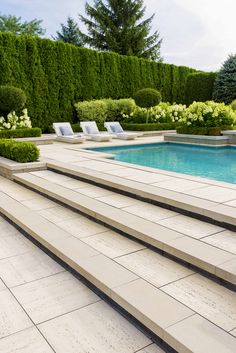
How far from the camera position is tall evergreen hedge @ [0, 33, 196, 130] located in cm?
1492

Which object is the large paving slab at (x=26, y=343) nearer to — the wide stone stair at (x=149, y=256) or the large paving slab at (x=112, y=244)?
the wide stone stair at (x=149, y=256)

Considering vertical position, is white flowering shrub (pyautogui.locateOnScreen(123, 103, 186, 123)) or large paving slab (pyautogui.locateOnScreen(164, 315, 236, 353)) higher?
white flowering shrub (pyautogui.locateOnScreen(123, 103, 186, 123))

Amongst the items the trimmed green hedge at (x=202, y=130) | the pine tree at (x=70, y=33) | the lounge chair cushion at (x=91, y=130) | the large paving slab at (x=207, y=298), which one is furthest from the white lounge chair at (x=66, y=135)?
the pine tree at (x=70, y=33)

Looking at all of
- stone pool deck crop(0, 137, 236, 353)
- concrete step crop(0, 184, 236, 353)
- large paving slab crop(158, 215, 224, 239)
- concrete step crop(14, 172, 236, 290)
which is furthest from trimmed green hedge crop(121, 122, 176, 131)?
concrete step crop(0, 184, 236, 353)

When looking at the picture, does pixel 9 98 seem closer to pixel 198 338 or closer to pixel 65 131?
pixel 65 131

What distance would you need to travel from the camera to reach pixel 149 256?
354cm

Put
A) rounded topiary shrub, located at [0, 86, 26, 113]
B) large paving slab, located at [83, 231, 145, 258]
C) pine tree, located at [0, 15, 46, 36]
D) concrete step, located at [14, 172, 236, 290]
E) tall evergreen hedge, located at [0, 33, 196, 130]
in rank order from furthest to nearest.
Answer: pine tree, located at [0, 15, 46, 36], tall evergreen hedge, located at [0, 33, 196, 130], rounded topiary shrub, located at [0, 86, 26, 113], large paving slab, located at [83, 231, 145, 258], concrete step, located at [14, 172, 236, 290]

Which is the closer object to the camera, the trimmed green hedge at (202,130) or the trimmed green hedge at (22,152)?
the trimmed green hedge at (22,152)

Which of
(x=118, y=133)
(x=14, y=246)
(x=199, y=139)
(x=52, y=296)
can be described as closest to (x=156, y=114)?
(x=118, y=133)

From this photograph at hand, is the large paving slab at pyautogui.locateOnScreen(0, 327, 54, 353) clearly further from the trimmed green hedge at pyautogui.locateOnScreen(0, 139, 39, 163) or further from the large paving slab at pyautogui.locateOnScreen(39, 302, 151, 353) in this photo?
the trimmed green hedge at pyautogui.locateOnScreen(0, 139, 39, 163)

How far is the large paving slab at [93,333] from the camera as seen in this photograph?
237 cm

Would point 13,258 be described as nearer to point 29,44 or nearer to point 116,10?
point 29,44

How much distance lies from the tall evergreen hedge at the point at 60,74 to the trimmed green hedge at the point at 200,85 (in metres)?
3.01

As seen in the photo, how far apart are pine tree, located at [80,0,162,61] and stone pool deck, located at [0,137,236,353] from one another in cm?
2702
